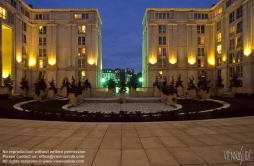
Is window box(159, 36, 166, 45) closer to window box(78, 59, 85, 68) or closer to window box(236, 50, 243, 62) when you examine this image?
window box(236, 50, 243, 62)

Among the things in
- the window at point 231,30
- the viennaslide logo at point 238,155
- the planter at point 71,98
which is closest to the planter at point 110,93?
the planter at point 71,98

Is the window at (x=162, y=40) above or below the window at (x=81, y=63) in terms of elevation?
above

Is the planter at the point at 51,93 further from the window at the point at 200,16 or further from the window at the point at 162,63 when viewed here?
the window at the point at 200,16

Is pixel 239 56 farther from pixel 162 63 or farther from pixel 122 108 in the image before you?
pixel 122 108

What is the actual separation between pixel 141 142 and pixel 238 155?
120 inches

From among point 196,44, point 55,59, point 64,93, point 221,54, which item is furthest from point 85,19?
point 221,54

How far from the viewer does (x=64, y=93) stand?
36.4 metres

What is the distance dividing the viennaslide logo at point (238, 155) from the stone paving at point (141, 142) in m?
0.11

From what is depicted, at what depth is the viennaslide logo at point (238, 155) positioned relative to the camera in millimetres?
5121

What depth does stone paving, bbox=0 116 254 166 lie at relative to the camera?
5.13 m

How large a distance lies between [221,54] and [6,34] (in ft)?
174

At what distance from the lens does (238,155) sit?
211 inches

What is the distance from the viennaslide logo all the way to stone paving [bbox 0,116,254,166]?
0.11 meters

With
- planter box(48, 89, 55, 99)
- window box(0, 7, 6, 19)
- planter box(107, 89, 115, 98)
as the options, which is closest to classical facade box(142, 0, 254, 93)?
planter box(107, 89, 115, 98)
